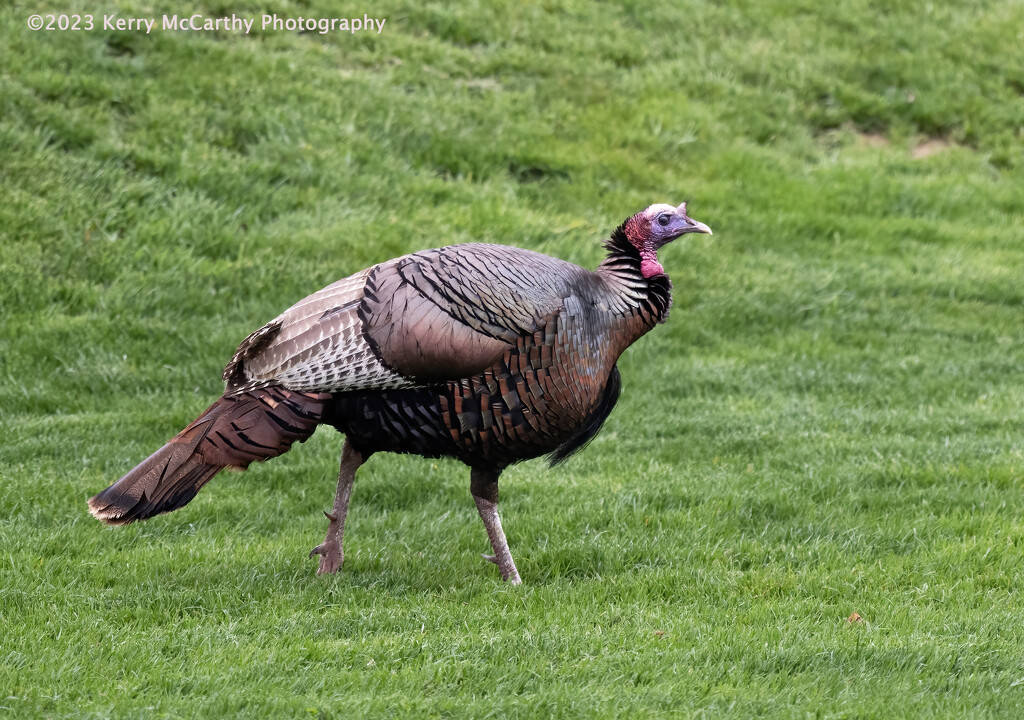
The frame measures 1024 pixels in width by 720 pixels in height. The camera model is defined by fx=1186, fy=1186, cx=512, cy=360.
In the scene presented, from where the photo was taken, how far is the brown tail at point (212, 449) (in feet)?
16.1

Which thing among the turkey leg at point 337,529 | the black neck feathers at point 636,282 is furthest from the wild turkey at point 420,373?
the turkey leg at point 337,529

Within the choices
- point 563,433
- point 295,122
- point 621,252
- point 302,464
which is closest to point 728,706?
point 563,433

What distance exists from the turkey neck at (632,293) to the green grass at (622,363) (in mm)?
1125

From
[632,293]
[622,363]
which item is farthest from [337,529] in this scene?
[622,363]

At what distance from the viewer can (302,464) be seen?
23.0 ft

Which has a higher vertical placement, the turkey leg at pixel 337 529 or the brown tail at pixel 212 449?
the brown tail at pixel 212 449

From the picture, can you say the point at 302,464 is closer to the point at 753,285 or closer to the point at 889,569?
the point at 889,569

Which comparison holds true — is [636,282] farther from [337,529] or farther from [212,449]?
[212,449]

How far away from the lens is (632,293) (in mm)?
5414

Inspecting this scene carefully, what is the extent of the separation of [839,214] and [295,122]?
5.43 m

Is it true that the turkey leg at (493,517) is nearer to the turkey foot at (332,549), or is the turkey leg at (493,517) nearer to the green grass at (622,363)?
the green grass at (622,363)
